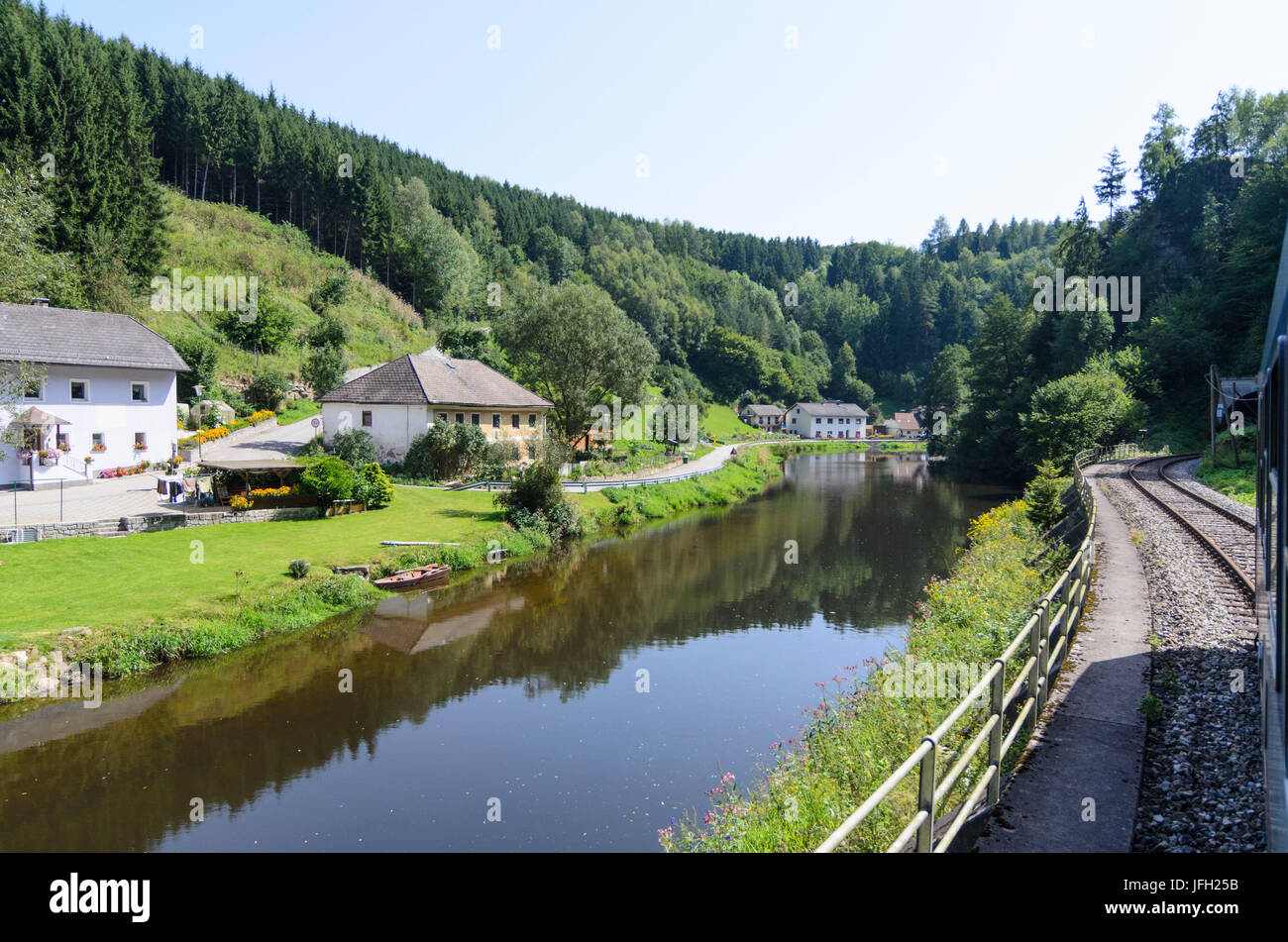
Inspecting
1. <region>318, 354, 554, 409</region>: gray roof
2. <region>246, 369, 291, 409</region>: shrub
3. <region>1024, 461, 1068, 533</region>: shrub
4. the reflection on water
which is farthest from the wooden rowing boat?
<region>246, 369, 291, 409</region>: shrub

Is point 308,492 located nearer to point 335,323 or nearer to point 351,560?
point 351,560

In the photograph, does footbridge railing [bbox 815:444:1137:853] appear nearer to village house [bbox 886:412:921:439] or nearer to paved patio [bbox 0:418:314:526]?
paved patio [bbox 0:418:314:526]

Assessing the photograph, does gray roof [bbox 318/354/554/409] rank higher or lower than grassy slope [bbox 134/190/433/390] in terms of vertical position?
lower

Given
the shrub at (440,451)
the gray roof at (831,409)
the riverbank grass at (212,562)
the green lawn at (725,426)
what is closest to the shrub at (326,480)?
the riverbank grass at (212,562)

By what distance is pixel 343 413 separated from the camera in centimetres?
4225

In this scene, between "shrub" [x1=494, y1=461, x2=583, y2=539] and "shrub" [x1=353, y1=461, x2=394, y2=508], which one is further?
"shrub" [x1=494, y1=461, x2=583, y2=539]

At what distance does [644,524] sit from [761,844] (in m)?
31.4

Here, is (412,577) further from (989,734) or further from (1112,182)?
(1112,182)

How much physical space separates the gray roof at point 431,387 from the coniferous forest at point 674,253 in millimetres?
8191

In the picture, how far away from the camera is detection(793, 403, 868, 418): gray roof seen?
124312 millimetres

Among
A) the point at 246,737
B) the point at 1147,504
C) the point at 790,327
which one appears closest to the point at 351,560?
the point at 246,737

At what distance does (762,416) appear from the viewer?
12112cm

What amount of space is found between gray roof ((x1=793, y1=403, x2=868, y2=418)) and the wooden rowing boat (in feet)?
346

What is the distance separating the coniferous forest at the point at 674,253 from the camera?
52.2 m
